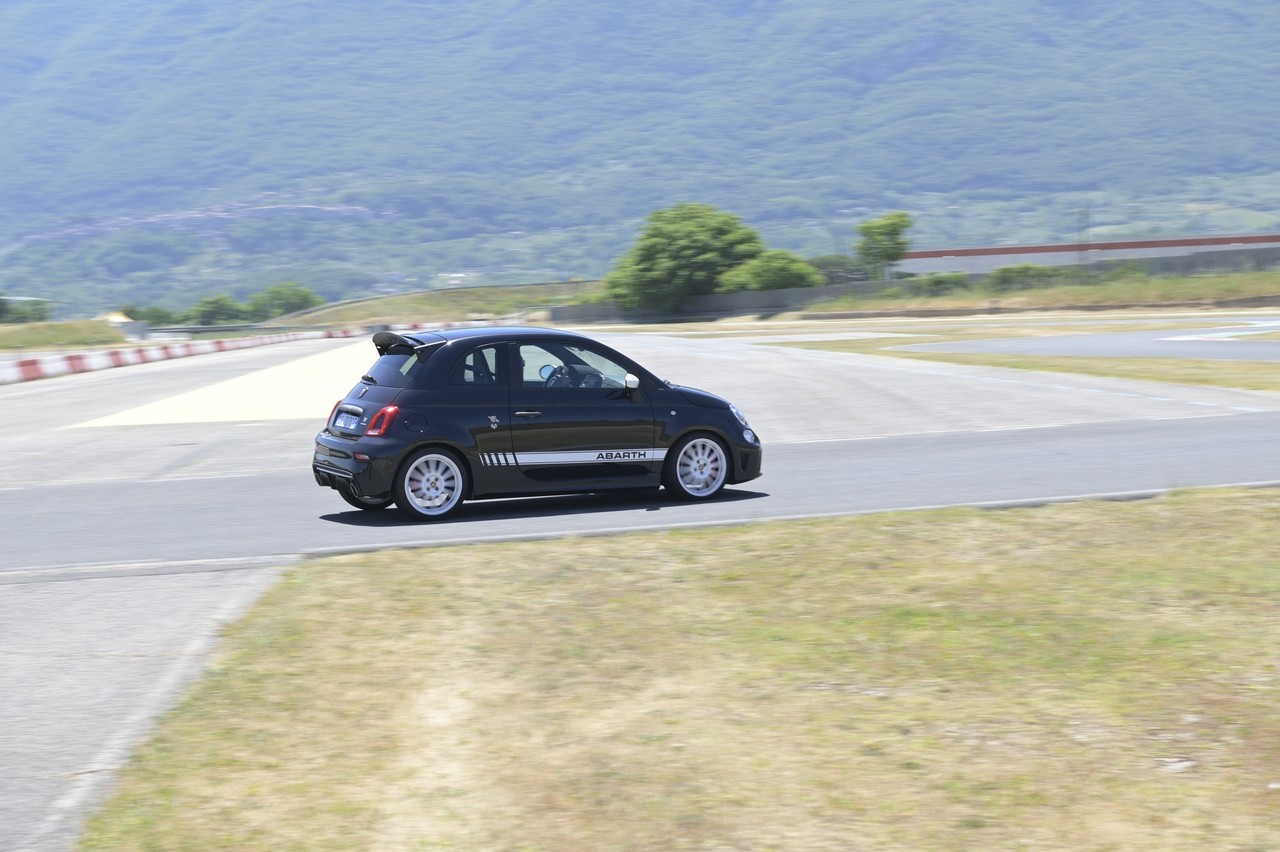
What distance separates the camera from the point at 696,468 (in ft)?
38.5

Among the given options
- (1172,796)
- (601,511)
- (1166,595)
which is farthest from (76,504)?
(1172,796)

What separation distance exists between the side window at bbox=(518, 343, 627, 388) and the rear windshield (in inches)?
30.3

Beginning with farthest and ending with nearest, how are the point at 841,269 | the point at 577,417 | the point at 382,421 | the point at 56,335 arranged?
the point at 841,269, the point at 56,335, the point at 577,417, the point at 382,421

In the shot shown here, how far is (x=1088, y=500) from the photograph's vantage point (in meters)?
10.8

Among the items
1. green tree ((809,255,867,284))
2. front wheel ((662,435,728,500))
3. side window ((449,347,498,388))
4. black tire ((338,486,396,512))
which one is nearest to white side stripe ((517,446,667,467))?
front wheel ((662,435,728,500))

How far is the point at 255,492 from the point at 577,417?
3687 millimetres

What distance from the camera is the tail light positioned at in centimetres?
1063

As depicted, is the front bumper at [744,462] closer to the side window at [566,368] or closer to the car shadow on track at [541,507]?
the car shadow on track at [541,507]

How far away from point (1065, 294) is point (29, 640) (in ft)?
244

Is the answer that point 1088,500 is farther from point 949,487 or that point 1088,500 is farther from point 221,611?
point 221,611

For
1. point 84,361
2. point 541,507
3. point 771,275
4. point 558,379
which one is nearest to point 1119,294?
point 771,275

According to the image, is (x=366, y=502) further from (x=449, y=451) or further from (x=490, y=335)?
(x=490, y=335)

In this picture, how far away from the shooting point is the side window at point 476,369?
36.0 ft

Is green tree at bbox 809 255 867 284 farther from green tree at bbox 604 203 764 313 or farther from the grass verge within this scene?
the grass verge
